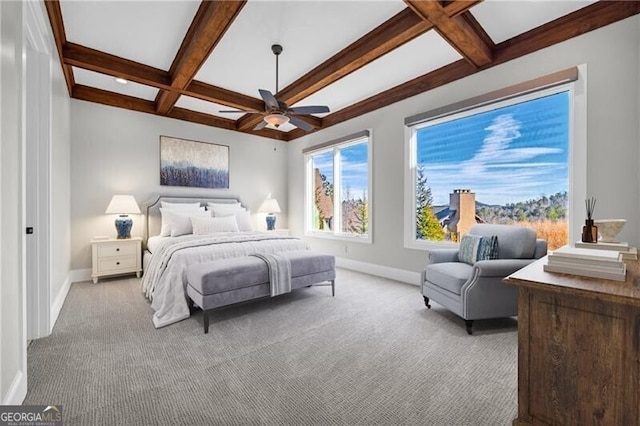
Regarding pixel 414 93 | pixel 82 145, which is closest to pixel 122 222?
pixel 82 145

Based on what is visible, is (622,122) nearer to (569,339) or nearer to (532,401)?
(569,339)

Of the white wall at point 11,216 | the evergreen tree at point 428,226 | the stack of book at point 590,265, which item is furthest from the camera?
the evergreen tree at point 428,226

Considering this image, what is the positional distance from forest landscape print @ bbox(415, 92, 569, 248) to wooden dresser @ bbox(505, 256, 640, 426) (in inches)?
73.3

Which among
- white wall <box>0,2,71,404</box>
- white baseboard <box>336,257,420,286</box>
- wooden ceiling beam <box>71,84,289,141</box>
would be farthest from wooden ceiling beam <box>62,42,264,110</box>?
white baseboard <box>336,257,420,286</box>

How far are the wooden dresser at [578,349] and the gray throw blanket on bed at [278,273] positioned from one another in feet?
6.91

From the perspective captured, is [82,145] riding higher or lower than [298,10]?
lower

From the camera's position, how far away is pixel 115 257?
4047 millimetres

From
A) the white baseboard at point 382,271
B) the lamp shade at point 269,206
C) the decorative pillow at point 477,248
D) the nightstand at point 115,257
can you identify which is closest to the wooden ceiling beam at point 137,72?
the lamp shade at point 269,206

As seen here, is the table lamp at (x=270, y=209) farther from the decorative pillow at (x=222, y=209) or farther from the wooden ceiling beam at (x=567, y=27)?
the wooden ceiling beam at (x=567, y=27)

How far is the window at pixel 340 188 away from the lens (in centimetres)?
478

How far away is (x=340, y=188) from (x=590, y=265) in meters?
4.22

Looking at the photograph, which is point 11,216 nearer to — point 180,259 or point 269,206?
point 180,259

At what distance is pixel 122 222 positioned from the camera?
418 centimetres

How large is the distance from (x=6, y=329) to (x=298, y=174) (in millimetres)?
5021
